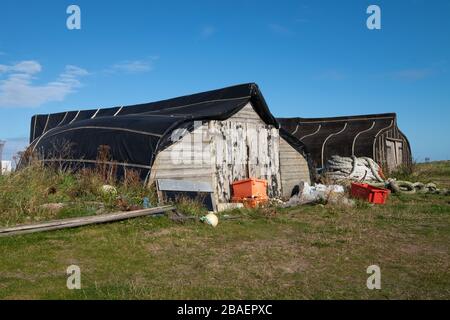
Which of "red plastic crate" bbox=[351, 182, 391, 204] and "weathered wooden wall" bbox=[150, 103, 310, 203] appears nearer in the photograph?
"weathered wooden wall" bbox=[150, 103, 310, 203]

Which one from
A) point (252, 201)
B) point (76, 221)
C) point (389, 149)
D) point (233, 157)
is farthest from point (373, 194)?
point (389, 149)

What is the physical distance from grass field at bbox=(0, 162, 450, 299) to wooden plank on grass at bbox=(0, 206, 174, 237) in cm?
14

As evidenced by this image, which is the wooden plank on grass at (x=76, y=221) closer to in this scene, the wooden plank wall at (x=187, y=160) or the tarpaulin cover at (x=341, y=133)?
the wooden plank wall at (x=187, y=160)

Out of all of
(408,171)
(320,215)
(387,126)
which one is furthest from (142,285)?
(387,126)

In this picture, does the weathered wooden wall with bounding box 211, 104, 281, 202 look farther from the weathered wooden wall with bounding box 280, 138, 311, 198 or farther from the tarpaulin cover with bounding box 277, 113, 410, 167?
the tarpaulin cover with bounding box 277, 113, 410, 167

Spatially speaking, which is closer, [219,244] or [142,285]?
[142,285]

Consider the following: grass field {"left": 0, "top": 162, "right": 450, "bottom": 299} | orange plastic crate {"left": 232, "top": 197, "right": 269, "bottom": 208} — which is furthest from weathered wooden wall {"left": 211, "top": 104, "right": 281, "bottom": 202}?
grass field {"left": 0, "top": 162, "right": 450, "bottom": 299}

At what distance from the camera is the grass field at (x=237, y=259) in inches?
216

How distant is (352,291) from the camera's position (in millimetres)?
5570

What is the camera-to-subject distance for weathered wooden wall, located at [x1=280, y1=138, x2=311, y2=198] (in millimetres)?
16484

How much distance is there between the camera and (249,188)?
1345cm

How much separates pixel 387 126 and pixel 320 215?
49.2 feet
